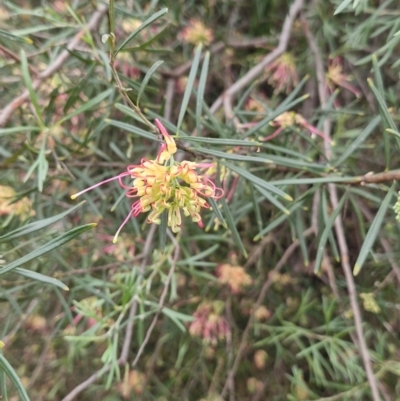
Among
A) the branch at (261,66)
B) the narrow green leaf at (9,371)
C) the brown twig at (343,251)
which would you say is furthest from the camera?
the branch at (261,66)

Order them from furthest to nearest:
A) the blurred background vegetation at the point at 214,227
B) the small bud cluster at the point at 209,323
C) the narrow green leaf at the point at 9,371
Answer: the small bud cluster at the point at 209,323 → the blurred background vegetation at the point at 214,227 → the narrow green leaf at the point at 9,371

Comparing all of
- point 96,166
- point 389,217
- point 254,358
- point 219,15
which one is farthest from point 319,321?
point 219,15

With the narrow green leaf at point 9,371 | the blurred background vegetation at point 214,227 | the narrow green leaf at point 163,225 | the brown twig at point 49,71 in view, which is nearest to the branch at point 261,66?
the blurred background vegetation at point 214,227

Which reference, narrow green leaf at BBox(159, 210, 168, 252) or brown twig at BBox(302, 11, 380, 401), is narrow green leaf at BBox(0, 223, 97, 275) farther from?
brown twig at BBox(302, 11, 380, 401)

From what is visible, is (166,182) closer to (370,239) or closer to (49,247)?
(49,247)

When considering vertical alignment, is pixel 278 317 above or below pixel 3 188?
below

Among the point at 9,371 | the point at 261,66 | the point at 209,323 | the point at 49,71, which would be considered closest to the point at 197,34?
the point at 261,66

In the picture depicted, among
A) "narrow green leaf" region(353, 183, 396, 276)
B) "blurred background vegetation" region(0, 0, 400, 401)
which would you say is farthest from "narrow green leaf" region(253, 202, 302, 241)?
"narrow green leaf" region(353, 183, 396, 276)

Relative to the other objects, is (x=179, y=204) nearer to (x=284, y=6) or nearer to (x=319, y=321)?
(x=319, y=321)

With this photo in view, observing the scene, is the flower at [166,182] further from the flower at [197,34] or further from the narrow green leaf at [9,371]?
the flower at [197,34]
